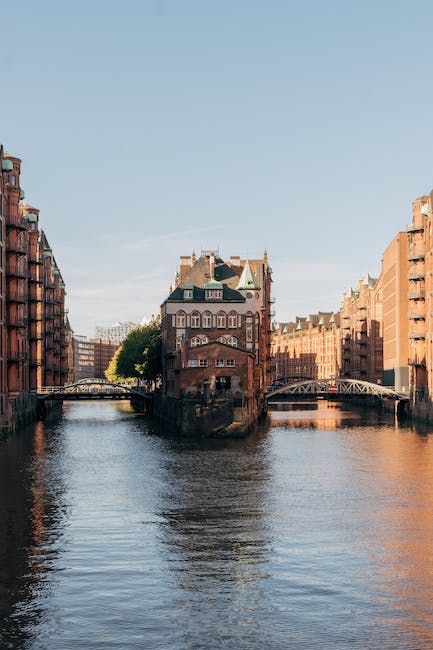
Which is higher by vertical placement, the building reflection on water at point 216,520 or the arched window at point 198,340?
the arched window at point 198,340

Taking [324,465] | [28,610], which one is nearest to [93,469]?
[324,465]

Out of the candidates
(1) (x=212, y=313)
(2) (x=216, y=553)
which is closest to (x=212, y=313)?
(1) (x=212, y=313)

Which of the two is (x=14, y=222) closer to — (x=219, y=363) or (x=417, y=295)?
(x=219, y=363)

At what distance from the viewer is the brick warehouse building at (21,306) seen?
310 ft

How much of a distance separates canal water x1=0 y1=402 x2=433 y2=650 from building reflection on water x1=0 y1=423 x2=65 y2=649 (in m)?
0.10

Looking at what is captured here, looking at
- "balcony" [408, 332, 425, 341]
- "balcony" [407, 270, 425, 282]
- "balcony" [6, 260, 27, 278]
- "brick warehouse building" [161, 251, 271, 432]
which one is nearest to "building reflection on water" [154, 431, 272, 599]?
"balcony" [6, 260, 27, 278]

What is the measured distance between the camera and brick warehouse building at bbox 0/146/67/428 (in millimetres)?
94438

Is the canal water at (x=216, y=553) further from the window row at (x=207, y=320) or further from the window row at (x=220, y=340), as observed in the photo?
the window row at (x=207, y=320)

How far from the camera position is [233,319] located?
409 feet

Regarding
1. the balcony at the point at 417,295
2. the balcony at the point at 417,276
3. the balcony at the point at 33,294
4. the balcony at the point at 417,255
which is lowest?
the balcony at the point at 417,295

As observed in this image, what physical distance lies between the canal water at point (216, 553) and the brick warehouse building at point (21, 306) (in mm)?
24603

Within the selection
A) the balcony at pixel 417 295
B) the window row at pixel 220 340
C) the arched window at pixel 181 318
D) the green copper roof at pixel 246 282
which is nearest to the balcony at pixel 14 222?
the arched window at pixel 181 318

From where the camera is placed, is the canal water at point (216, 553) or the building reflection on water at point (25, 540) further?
the building reflection on water at point (25, 540)

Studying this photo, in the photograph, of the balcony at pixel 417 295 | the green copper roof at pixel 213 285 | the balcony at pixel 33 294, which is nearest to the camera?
the balcony at pixel 417 295
